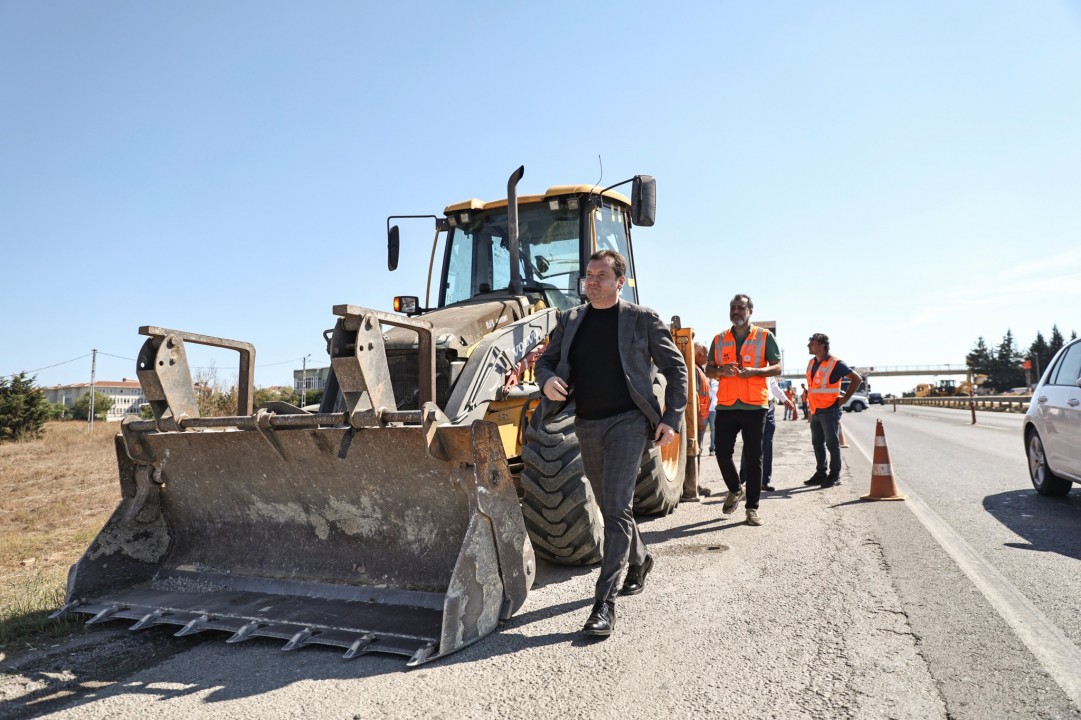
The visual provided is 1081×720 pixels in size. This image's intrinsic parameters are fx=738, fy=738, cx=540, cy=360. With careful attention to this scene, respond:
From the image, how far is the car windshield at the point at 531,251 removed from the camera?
6.26 metres

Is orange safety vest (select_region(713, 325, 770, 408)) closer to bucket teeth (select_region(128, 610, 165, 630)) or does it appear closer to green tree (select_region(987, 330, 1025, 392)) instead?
bucket teeth (select_region(128, 610, 165, 630))

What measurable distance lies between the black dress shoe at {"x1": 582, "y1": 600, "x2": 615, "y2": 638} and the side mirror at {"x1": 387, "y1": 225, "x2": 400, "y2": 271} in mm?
4266

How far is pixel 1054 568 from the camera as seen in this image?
15.5 ft

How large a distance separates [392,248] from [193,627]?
4046 millimetres

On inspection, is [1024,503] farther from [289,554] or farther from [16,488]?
[16,488]

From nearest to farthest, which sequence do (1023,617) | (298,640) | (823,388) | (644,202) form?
(298,640) → (1023,617) → (644,202) → (823,388)

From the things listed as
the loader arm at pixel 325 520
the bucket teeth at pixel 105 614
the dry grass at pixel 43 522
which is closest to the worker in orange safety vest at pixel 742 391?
the loader arm at pixel 325 520

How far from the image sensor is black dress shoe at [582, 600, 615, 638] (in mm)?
3648

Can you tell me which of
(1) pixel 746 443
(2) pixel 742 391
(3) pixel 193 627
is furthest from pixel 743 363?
(3) pixel 193 627

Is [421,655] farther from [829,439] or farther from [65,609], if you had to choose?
[829,439]

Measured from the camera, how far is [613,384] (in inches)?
161

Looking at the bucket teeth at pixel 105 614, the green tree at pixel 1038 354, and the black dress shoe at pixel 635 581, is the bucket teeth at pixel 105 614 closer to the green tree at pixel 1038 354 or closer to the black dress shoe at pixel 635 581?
the black dress shoe at pixel 635 581

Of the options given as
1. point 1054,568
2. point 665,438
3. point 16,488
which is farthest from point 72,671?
point 16,488

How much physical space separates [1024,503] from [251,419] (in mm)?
7277
